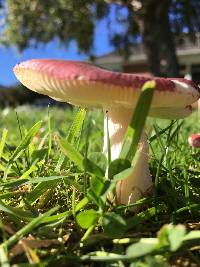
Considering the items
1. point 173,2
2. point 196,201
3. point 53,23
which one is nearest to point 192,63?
point 173,2

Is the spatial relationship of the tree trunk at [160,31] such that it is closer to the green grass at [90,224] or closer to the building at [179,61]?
the building at [179,61]

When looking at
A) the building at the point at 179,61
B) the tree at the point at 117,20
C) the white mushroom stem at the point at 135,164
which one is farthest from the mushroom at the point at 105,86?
the building at the point at 179,61

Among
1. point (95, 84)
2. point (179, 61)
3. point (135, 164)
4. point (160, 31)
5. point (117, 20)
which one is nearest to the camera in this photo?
point (95, 84)

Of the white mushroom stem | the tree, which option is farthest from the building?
the white mushroom stem

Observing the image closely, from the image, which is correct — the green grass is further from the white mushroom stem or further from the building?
the building

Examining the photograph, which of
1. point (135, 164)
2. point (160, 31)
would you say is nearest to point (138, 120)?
point (135, 164)

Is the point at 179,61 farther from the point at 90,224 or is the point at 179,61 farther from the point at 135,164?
the point at 90,224

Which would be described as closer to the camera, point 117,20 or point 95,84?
point 95,84
